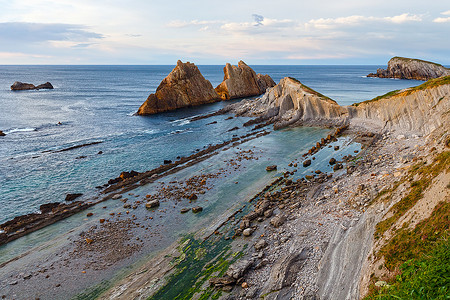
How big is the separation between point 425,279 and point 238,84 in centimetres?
11861

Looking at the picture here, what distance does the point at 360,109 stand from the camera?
60.1m

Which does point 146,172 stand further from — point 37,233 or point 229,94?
point 229,94

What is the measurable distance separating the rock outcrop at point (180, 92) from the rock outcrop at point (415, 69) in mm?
131945

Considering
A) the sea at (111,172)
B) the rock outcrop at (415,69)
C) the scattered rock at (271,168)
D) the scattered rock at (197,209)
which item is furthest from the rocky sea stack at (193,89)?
the rock outcrop at (415,69)

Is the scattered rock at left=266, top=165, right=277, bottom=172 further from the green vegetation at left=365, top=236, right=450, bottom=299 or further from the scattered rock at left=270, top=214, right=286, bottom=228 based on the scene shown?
the green vegetation at left=365, top=236, right=450, bottom=299

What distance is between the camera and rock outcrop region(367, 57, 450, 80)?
160 meters

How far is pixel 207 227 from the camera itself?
93.2 feet

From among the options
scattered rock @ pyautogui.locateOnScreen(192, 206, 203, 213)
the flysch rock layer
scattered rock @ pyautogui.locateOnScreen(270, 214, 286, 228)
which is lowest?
scattered rock @ pyautogui.locateOnScreen(192, 206, 203, 213)

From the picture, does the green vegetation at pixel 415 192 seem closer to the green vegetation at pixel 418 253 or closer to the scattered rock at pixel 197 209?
the green vegetation at pixel 418 253

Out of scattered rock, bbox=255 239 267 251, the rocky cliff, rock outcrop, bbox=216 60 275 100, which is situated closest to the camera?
scattered rock, bbox=255 239 267 251

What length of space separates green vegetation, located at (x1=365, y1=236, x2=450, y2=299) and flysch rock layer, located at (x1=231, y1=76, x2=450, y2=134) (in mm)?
35733

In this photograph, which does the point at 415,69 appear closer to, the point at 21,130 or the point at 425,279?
the point at 21,130

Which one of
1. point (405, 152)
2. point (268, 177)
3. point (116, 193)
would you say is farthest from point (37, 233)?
point (405, 152)

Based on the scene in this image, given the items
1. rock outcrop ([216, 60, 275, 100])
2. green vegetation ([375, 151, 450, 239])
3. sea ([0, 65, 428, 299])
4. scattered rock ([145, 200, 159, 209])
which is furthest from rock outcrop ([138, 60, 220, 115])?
green vegetation ([375, 151, 450, 239])
